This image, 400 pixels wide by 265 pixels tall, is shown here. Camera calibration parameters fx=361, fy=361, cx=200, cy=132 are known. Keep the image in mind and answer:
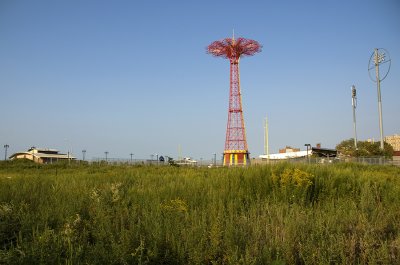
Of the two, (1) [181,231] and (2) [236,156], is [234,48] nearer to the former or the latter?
(2) [236,156]

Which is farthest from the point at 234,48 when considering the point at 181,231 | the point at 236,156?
the point at 181,231

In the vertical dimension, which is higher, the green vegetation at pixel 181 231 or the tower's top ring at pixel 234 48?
the tower's top ring at pixel 234 48

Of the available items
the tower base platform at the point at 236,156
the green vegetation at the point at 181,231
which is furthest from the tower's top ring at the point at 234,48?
the green vegetation at the point at 181,231

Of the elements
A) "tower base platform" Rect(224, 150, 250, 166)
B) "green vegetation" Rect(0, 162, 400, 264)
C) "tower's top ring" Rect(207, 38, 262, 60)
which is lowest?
"green vegetation" Rect(0, 162, 400, 264)

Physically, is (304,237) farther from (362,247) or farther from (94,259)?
(94,259)

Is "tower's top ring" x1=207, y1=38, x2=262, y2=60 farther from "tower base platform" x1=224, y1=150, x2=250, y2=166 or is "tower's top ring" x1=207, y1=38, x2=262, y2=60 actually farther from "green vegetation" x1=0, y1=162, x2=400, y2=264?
"green vegetation" x1=0, y1=162, x2=400, y2=264

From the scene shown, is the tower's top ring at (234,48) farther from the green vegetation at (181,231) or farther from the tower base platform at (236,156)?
the green vegetation at (181,231)

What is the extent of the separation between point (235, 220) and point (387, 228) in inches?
108

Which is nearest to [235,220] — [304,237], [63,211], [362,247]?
[304,237]

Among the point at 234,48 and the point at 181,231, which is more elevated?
the point at 234,48

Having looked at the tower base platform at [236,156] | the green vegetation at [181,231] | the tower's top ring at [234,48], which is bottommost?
the green vegetation at [181,231]

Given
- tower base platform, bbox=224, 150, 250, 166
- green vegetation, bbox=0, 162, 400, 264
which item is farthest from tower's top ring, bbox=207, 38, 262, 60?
green vegetation, bbox=0, 162, 400, 264

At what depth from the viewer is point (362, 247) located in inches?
204

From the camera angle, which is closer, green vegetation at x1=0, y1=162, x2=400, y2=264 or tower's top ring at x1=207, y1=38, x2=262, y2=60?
green vegetation at x1=0, y1=162, x2=400, y2=264
